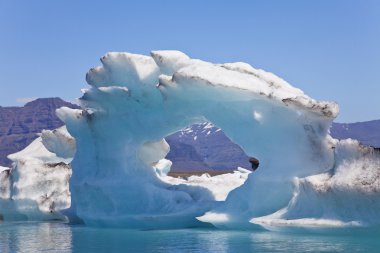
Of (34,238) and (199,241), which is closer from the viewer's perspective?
(199,241)

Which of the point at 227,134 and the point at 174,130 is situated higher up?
the point at 174,130

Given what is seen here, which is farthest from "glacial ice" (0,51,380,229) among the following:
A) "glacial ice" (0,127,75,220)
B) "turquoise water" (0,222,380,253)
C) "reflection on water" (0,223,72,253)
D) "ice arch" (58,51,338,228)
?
"reflection on water" (0,223,72,253)

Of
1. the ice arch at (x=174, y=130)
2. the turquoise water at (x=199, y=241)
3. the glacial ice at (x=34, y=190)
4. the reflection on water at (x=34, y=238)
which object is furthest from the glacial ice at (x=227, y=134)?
the reflection on water at (x=34, y=238)

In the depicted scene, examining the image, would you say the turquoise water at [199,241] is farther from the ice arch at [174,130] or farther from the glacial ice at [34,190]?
the glacial ice at [34,190]

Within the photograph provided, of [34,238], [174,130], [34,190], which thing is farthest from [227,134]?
[34,190]

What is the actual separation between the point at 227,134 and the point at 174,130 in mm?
2306

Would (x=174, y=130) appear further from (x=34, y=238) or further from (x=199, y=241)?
(x=199, y=241)

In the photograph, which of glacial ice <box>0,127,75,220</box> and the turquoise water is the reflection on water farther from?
glacial ice <box>0,127,75,220</box>

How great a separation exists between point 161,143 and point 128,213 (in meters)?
3.43

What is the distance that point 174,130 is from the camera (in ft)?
66.4

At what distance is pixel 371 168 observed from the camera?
14453 mm

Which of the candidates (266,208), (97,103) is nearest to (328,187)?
(266,208)

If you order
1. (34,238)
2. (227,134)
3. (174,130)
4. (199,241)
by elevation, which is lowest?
(199,241)

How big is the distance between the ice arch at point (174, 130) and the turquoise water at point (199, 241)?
3.33 ft
